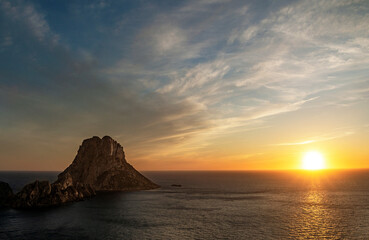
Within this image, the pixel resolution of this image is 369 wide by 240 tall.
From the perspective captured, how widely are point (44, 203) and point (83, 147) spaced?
8364cm

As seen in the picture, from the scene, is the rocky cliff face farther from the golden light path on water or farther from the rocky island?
the golden light path on water

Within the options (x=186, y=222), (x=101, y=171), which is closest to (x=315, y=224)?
(x=186, y=222)

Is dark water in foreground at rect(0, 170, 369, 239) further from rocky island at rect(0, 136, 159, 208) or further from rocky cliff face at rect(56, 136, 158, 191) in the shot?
rocky cliff face at rect(56, 136, 158, 191)

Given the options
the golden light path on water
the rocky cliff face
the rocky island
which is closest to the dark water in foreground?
the golden light path on water

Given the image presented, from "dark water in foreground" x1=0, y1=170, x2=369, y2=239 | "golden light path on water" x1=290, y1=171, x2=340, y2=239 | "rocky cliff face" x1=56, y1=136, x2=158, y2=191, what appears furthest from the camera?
"rocky cliff face" x1=56, y1=136, x2=158, y2=191

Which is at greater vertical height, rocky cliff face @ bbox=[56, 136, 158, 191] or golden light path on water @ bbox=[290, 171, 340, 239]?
rocky cliff face @ bbox=[56, 136, 158, 191]

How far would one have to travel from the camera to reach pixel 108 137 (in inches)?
7667

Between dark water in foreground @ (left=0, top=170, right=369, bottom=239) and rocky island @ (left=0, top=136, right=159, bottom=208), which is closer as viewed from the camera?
dark water in foreground @ (left=0, top=170, right=369, bottom=239)

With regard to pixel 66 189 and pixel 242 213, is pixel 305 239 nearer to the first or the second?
pixel 242 213

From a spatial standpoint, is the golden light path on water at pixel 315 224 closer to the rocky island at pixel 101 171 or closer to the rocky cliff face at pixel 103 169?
the rocky island at pixel 101 171

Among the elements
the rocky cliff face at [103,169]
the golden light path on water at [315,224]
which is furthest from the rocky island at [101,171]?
the golden light path on water at [315,224]

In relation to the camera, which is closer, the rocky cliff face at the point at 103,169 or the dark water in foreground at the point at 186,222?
the dark water in foreground at the point at 186,222

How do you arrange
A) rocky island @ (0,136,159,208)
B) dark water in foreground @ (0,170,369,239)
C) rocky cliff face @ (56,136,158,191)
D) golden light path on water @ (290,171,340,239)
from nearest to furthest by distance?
1. dark water in foreground @ (0,170,369,239)
2. golden light path on water @ (290,171,340,239)
3. rocky island @ (0,136,159,208)
4. rocky cliff face @ (56,136,158,191)

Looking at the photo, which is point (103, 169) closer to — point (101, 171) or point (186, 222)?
point (101, 171)
